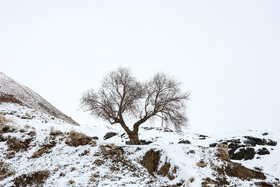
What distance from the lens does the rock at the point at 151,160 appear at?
413 inches

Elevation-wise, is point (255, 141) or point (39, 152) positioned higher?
point (255, 141)

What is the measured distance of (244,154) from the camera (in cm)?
2167

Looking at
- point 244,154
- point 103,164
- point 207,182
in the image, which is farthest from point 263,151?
point 103,164

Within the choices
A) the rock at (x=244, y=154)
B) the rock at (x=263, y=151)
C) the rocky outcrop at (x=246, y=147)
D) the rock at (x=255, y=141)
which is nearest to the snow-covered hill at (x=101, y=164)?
the rock at (x=244, y=154)

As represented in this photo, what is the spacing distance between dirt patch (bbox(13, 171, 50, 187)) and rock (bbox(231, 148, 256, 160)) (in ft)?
69.3

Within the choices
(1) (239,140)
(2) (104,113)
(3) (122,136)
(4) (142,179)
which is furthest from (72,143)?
(1) (239,140)

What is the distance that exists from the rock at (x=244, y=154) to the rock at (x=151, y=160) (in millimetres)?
15247

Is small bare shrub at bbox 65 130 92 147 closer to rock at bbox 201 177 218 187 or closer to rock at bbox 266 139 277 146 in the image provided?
rock at bbox 201 177 218 187

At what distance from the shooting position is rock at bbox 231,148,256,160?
21395mm

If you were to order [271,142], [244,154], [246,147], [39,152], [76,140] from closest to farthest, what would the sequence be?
[39,152] < [76,140] < [244,154] < [246,147] < [271,142]

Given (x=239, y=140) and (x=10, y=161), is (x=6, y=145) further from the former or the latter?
(x=239, y=140)

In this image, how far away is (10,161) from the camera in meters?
8.76

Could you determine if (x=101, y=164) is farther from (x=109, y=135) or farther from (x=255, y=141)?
(x=255, y=141)

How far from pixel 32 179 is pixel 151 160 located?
6160mm
